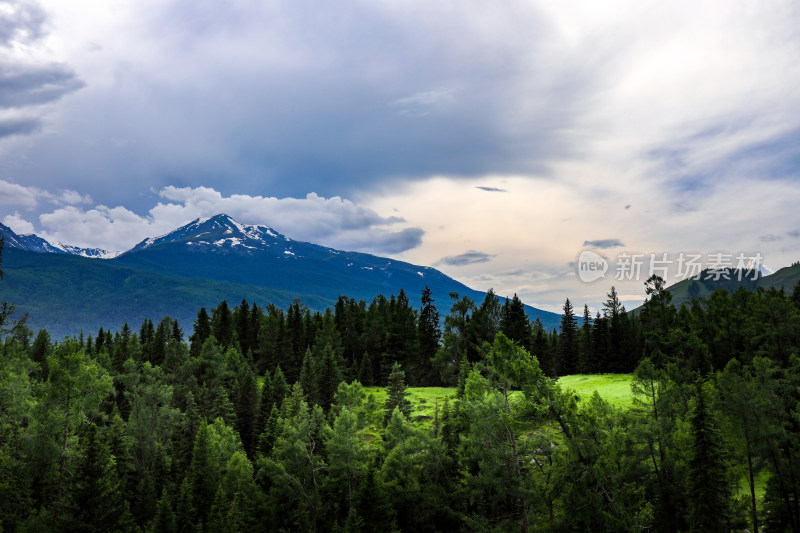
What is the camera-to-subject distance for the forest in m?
27.8

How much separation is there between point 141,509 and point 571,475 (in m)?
48.7

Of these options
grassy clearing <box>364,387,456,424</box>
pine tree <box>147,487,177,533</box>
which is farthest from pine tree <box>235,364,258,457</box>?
pine tree <box>147,487,177,533</box>

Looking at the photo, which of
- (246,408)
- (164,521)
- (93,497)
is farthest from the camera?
(246,408)

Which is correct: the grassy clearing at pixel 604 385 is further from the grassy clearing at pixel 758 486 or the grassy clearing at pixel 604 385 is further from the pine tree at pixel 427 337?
the pine tree at pixel 427 337

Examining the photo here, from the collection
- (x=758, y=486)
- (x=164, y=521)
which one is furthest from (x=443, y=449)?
(x=758, y=486)

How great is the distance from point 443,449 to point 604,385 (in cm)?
4997

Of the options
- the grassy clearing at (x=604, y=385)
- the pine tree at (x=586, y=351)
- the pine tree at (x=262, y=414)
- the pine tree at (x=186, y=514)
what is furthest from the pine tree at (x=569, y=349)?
the pine tree at (x=186, y=514)

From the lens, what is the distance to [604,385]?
83125 mm

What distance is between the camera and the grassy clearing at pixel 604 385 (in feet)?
228

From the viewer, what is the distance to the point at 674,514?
Result: 3850cm

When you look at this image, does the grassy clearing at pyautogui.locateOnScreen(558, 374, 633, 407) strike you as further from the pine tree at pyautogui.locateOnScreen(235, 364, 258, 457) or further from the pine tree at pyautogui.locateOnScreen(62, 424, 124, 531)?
the pine tree at pyautogui.locateOnScreen(62, 424, 124, 531)

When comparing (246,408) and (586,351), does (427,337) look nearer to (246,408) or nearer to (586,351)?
(586,351)

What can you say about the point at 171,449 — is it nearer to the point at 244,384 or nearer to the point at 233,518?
the point at 244,384

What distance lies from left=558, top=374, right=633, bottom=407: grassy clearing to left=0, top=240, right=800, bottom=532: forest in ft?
27.1
